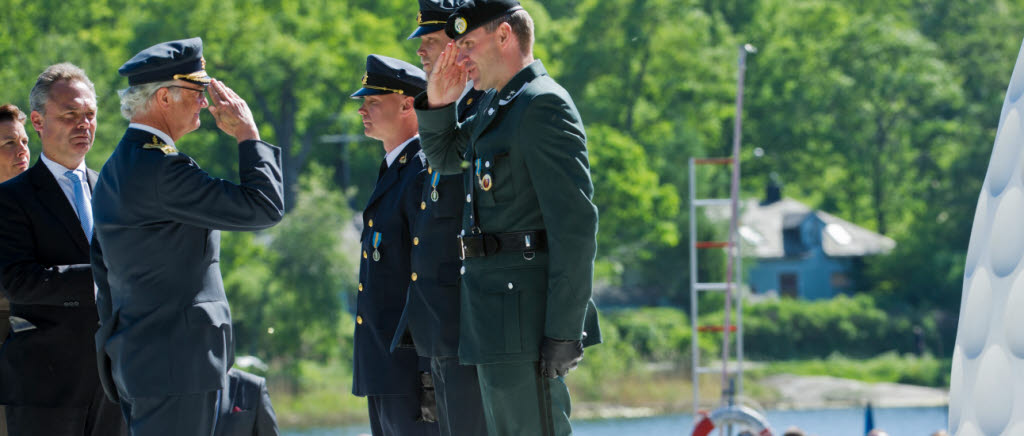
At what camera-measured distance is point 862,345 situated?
38.8 m

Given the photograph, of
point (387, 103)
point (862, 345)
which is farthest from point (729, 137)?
point (387, 103)

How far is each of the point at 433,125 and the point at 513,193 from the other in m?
0.34

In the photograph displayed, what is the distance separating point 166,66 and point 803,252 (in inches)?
1803

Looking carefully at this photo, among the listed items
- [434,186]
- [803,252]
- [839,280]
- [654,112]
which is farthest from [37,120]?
[839,280]

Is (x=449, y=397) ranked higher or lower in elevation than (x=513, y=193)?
lower

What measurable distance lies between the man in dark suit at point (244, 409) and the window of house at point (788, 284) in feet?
148

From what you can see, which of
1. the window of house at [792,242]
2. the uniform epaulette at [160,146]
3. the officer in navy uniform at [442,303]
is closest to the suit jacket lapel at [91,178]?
the uniform epaulette at [160,146]

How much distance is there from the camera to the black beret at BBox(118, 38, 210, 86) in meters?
4.04

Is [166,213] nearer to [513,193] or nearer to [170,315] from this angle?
[170,315]

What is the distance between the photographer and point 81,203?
4672 mm

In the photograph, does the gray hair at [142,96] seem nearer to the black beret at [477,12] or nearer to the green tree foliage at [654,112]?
the black beret at [477,12]

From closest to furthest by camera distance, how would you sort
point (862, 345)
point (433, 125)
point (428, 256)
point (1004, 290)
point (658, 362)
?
1. point (1004, 290)
2. point (433, 125)
3. point (428, 256)
4. point (658, 362)
5. point (862, 345)

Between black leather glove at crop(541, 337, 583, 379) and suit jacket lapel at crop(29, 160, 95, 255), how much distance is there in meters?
1.82

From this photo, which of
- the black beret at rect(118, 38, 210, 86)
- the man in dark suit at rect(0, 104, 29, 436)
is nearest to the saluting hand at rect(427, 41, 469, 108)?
the black beret at rect(118, 38, 210, 86)
